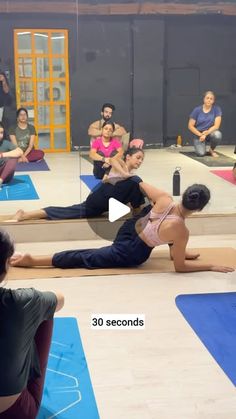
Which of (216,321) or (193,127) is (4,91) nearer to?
(193,127)

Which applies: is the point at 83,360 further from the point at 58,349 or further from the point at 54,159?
the point at 54,159

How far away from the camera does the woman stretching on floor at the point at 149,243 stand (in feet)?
11.3

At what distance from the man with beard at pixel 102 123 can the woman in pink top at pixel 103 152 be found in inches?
2.4

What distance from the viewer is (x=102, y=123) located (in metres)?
4.94

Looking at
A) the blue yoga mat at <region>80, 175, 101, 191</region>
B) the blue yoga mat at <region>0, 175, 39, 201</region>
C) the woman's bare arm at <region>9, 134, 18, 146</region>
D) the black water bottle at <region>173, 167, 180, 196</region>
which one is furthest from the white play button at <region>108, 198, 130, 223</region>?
the woman's bare arm at <region>9, 134, 18, 146</region>

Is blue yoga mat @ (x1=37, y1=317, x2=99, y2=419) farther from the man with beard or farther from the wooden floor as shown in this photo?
the man with beard

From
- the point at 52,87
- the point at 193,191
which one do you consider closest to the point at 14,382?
the point at 193,191

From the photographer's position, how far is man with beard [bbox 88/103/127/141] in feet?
15.9

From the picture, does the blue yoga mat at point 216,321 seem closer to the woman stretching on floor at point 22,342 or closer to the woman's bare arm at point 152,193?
the woman's bare arm at point 152,193

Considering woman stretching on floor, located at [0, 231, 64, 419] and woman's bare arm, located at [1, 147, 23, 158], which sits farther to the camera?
woman's bare arm, located at [1, 147, 23, 158]

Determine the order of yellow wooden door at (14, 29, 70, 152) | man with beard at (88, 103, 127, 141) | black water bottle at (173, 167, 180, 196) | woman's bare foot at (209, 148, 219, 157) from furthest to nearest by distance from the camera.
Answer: woman's bare foot at (209, 148, 219, 157)
yellow wooden door at (14, 29, 70, 152)
black water bottle at (173, 167, 180, 196)
man with beard at (88, 103, 127, 141)

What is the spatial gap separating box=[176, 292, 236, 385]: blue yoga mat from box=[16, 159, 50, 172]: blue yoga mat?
2206mm

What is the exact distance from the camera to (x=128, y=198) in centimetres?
430

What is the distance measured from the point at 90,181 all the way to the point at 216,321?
6.76 feet
